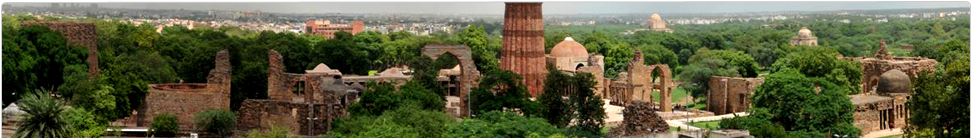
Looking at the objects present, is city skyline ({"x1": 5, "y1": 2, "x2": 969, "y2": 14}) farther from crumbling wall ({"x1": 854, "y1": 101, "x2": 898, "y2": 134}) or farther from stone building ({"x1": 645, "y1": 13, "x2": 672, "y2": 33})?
stone building ({"x1": 645, "y1": 13, "x2": 672, "y2": 33})

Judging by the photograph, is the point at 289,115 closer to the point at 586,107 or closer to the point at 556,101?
the point at 556,101

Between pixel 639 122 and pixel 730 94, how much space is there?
1577 centimetres

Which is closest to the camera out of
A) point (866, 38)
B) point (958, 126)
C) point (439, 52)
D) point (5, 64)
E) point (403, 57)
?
point (958, 126)

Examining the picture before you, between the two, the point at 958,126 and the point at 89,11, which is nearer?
the point at 958,126

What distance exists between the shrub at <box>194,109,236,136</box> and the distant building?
15.5 metres

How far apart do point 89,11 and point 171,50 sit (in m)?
2.08

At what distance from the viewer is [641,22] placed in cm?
6844

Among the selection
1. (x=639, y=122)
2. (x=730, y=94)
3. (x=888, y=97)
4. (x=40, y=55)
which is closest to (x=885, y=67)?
(x=730, y=94)

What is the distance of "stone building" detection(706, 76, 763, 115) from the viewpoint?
151 feet

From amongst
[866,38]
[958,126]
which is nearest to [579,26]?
[866,38]

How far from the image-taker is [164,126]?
3438cm

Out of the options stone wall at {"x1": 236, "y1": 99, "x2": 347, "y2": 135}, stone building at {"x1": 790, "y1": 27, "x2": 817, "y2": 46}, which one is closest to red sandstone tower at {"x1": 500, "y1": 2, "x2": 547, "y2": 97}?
stone wall at {"x1": 236, "y1": 99, "x2": 347, "y2": 135}

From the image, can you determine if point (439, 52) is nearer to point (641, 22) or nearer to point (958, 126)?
point (958, 126)

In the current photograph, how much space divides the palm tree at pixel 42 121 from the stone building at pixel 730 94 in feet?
62.2
